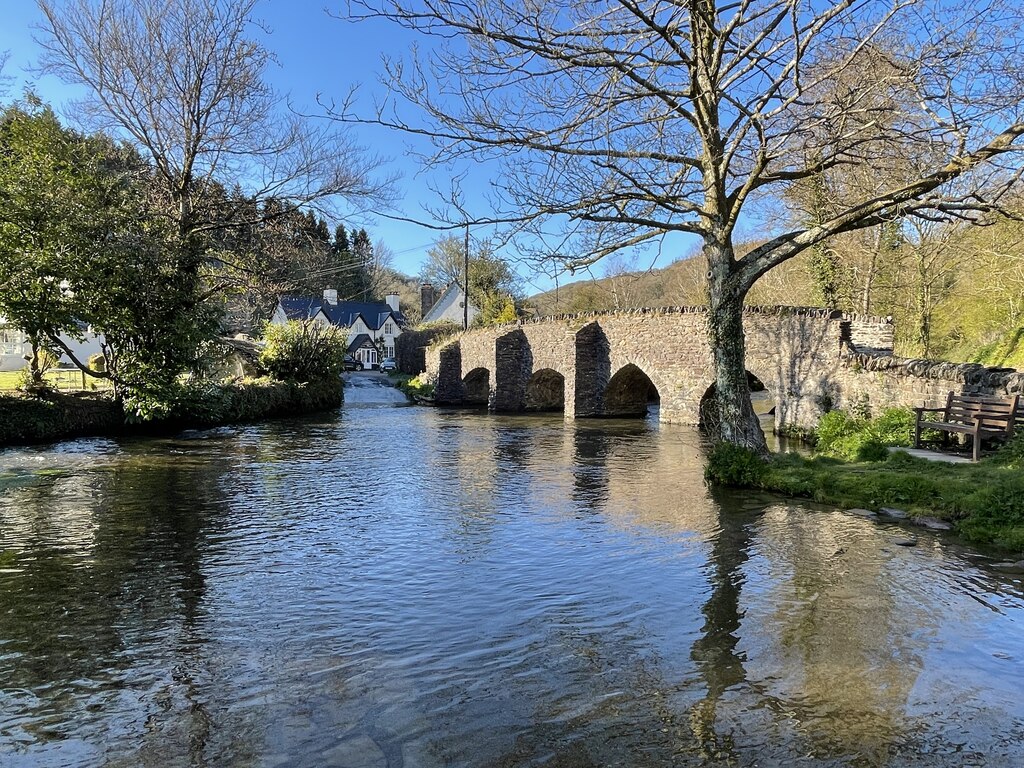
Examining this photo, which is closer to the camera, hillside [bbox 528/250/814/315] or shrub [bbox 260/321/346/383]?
shrub [bbox 260/321/346/383]

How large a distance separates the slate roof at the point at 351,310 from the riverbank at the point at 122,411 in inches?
1724

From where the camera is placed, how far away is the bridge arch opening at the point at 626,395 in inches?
894

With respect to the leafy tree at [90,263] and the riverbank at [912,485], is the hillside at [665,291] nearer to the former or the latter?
the riverbank at [912,485]

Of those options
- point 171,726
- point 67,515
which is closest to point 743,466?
point 171,726

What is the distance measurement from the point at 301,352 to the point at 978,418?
21.9 m

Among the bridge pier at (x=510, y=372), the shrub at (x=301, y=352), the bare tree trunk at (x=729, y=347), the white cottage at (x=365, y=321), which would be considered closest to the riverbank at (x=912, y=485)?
the bare tree trunk at (x=729, y=347)

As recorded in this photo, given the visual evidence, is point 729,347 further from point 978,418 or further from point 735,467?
point 978,418

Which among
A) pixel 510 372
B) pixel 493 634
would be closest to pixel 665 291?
pixel 510 372

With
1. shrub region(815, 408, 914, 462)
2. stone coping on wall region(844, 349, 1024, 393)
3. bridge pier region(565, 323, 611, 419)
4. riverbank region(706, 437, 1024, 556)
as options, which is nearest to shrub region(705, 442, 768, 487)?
riverbank region(706, 437, 1024, 556)

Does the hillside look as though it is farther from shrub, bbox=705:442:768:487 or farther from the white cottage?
the white cottage

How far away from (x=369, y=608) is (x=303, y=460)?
8.75 metres

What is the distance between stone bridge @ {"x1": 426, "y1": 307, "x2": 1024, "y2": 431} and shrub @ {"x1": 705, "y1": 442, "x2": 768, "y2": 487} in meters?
4.00

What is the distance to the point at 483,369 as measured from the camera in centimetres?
3055

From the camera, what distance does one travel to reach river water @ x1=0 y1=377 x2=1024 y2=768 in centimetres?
367
